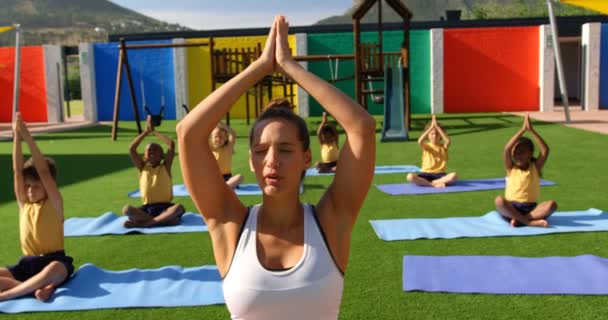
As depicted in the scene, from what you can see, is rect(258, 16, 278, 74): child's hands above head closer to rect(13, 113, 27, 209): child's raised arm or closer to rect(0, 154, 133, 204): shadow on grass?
rect(13, 113, 27, 209): child's raised arm

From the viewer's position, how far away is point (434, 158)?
8.92 meters

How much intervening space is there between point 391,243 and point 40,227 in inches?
114

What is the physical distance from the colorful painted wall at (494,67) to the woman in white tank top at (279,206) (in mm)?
22560

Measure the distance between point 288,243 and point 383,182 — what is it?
23.8ft

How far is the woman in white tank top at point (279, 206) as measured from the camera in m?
1.83

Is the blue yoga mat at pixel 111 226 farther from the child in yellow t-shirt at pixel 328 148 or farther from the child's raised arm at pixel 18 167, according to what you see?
the child in yellow t-shirt at pixel 328 148

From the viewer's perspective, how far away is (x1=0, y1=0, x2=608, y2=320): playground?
410 centimetres

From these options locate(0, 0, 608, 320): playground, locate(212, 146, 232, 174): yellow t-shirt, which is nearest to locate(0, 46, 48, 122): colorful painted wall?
locate(0, 0, 608, 320): playground

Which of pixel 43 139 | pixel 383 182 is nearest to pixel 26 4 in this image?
pixel 43 139

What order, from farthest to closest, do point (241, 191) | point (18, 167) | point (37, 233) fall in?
point (241, 191), point (37, 233), point (18, 167)

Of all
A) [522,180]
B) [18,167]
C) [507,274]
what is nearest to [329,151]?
[522,180]

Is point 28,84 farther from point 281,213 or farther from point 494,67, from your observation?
point 281,213

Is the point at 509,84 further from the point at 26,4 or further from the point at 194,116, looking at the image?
the point at 26,4

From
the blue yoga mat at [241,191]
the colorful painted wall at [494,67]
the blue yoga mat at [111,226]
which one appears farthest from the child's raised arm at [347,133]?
the colorful painted wall at [494,67]
